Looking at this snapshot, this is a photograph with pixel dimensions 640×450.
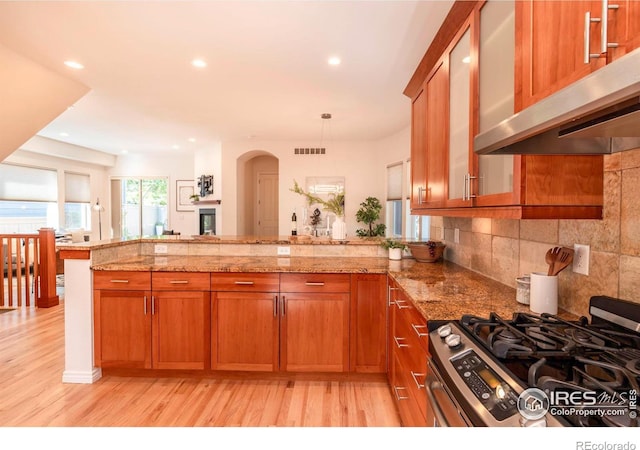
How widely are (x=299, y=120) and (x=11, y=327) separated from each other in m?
4.34

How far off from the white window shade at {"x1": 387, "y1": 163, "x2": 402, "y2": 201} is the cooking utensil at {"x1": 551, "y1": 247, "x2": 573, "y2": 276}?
4.47 m

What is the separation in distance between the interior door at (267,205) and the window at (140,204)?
2.60m

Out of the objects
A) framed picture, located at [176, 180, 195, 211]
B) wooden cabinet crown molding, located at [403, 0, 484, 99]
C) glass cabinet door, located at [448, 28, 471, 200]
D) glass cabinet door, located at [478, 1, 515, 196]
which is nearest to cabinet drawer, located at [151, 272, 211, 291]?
glass cabinet door, located at [448, 28, 471, 200]

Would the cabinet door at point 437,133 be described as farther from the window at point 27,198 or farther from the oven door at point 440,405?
the window at point 27,198

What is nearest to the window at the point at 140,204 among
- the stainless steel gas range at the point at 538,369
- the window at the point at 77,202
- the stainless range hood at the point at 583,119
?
the window at the point at 77,202

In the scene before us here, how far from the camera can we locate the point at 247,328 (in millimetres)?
2543

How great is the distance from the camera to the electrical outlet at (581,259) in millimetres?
1405

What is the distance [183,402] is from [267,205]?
5.98 m

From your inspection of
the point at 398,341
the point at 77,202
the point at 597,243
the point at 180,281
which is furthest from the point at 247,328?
the point at 77,202

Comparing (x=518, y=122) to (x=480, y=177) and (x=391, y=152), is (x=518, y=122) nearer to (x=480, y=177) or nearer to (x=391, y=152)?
(x=480, y=177)

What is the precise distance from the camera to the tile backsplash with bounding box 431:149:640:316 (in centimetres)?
121

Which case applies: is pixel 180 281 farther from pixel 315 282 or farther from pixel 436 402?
pixel 436 402
